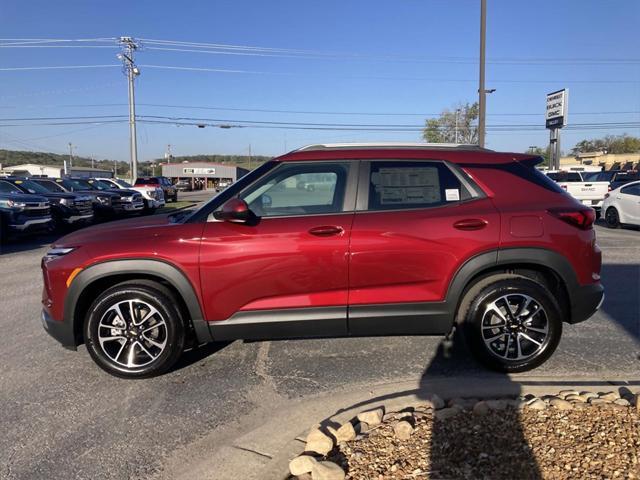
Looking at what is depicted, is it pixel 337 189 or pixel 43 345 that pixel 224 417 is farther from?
pixel 43 345

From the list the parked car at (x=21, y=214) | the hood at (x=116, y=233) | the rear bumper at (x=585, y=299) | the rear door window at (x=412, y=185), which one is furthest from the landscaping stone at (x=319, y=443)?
the parked car at (x=21, y=214)

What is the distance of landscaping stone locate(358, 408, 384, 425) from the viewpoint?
293 cm

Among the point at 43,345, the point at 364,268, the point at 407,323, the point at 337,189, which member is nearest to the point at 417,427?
the point at 407,323

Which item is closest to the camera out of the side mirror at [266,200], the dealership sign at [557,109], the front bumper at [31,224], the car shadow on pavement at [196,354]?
the side mirror at [266,200]

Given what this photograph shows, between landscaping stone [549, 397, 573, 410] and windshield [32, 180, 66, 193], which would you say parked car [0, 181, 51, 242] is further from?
landscaping stone [549, 397, 573, 410]

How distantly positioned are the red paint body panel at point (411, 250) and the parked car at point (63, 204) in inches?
530

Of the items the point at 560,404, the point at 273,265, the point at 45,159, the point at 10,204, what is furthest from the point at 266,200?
the point at 45,159

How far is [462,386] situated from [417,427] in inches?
34.2

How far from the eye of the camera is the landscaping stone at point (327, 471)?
239 cm

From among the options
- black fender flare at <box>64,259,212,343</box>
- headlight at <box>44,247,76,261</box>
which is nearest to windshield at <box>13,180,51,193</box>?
headlight at <box>44,247,76,261</box>

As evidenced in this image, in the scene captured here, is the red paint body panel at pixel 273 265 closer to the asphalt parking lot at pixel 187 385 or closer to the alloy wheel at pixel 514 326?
the asphalt parking lot at pixel 187 385

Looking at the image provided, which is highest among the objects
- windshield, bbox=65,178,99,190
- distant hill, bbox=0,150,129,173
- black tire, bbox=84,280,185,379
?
distant hill, bbox=0,150,129,173

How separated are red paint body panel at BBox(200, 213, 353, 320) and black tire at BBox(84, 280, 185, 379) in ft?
1.12

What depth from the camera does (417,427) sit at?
2.83 m
